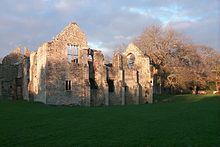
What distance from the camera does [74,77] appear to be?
102 ft

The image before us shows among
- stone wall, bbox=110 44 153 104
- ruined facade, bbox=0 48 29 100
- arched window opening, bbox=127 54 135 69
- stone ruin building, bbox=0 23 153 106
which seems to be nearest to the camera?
stone ruin building, bbox=0 23 153 106

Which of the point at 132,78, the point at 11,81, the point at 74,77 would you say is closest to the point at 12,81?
the point at 11,81

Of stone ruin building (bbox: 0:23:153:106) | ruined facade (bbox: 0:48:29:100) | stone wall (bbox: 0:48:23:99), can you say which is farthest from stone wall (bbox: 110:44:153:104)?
stone wall (bbox: 0:48:23:99)

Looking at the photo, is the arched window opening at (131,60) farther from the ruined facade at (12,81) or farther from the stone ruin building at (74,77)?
the ruined facade at (12,81)

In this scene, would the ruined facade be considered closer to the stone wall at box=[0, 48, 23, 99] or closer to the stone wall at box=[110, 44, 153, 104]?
the stone wall at box=[0, 48, 23, 99]

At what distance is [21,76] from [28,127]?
79.4 ft

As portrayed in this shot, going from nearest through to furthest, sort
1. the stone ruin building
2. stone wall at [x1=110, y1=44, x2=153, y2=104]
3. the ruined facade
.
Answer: the stone ruin building, the ruined facade, stone wall at [x1=110, y1=44, x2=153, y2=104]

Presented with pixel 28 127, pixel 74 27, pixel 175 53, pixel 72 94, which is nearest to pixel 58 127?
pixel 28 127

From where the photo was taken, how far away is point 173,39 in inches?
2094

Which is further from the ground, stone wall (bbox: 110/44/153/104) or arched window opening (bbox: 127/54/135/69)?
arched window opening (bbox: 127/54/135/69)

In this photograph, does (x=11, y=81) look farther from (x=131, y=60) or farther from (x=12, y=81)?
(x=131, y=60)

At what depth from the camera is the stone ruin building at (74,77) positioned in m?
29.8

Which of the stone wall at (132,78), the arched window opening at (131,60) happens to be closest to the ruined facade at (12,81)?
the stone wall at (132,78)

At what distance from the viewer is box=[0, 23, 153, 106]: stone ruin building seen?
29844 mm
